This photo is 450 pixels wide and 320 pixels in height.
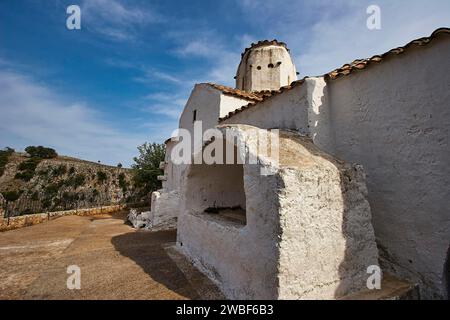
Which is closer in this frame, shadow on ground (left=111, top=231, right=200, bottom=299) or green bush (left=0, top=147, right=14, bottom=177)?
shadow on ground (left=111, top=231, right=200, bottom=299)

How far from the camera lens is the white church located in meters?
2.83

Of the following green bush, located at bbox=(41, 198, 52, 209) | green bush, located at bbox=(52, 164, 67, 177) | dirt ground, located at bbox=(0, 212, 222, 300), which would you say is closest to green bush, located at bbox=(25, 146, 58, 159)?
green bush, located at bbox=(52, 164, 67, 177)

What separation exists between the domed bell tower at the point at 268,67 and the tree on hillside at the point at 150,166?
29.2 ft

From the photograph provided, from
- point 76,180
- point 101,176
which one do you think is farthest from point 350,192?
point 76,180

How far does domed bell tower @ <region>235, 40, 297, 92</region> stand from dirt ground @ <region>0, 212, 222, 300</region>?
828cm

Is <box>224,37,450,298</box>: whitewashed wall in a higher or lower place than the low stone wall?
higher

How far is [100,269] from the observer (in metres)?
4.77

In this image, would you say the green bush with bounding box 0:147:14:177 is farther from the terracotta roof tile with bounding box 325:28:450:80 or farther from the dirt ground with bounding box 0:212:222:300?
the terracotta roof tile with bounding box 325:28:450:80

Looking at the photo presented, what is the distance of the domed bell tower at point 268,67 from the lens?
11383mm

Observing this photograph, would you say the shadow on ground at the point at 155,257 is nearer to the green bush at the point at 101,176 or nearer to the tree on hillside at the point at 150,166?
the tree on hillside at the point at 150,166

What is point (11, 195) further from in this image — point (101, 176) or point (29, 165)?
point (101, 176)

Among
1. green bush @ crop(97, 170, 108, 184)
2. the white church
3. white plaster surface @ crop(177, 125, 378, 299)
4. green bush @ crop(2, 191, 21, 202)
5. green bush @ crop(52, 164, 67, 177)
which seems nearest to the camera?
white plaster surface @ crop(177, 125, 378, 299)

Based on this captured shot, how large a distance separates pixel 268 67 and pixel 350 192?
31.6ft
